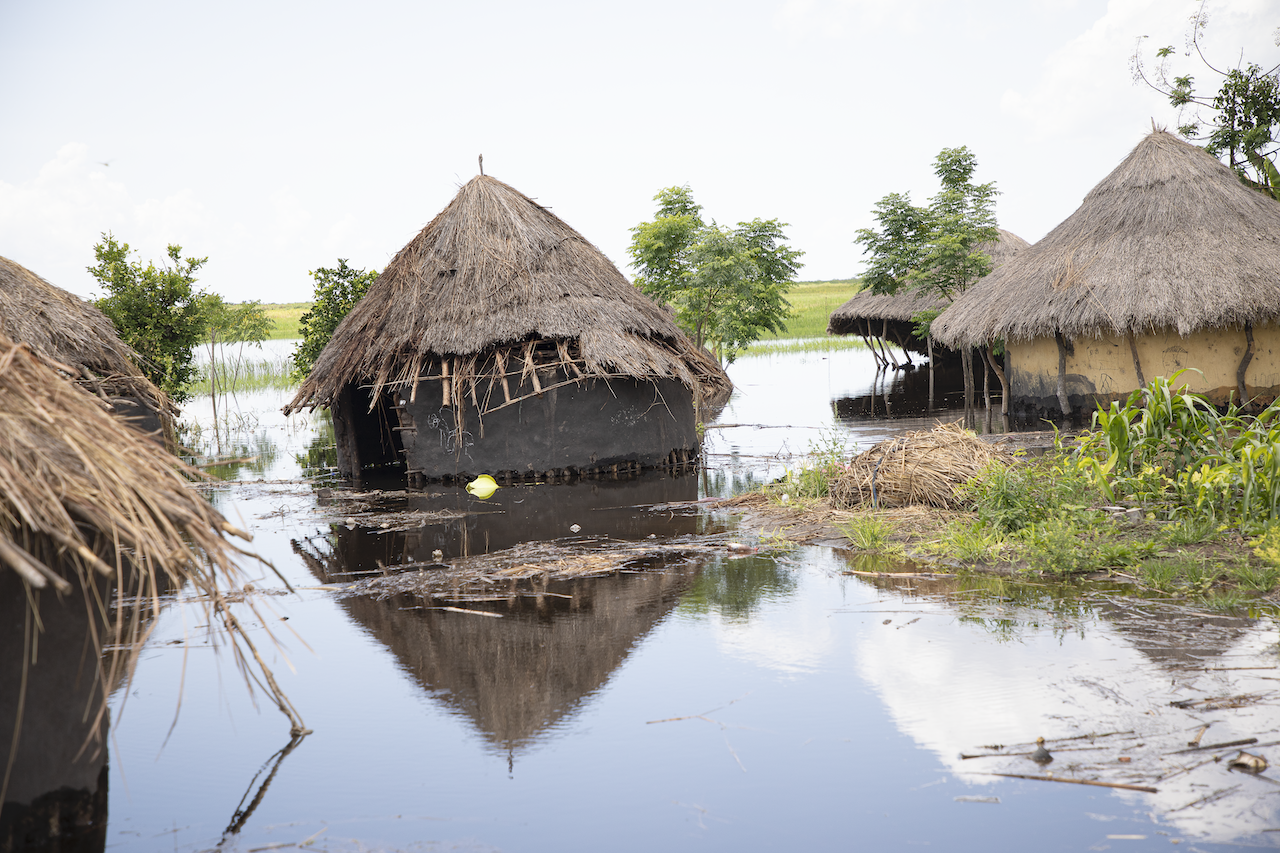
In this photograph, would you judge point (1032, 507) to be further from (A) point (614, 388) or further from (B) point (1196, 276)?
(B) point (1196, 276)

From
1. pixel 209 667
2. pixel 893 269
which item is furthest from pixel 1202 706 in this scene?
pixel 893 269

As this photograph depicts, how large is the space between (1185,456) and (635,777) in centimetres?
499

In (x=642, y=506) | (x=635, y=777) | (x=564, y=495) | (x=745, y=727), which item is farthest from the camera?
(x=564, y=495)

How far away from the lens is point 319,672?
4.84 metres

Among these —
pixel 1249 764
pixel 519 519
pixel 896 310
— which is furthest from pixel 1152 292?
pixel 896 310

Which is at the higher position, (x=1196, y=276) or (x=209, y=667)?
(x=1196, y=276)

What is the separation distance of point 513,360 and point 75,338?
16.3ft

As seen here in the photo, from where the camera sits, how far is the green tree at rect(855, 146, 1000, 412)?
21.2m

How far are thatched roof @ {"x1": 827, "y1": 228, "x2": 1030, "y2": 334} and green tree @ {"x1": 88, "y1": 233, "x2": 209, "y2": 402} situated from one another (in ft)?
53.8

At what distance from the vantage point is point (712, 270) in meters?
20.8

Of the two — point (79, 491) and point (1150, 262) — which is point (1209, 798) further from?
point (1150, 262)

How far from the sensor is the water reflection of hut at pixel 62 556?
2.72 meters

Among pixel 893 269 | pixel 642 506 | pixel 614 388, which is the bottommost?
pixel 642 506

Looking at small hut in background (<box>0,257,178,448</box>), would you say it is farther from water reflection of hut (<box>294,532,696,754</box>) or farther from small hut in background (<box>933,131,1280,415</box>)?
small hut in background (<box>933,131,1280,415</box>)
